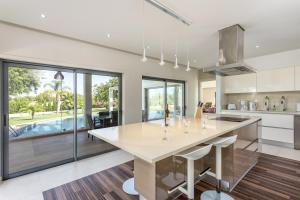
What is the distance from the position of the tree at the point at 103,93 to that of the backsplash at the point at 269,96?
417cm

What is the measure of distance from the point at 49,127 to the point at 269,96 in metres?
6.32

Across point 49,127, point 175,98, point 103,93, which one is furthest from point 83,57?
point 175,98

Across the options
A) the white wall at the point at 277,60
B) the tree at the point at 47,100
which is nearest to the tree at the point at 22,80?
the tree at the point at 47,100

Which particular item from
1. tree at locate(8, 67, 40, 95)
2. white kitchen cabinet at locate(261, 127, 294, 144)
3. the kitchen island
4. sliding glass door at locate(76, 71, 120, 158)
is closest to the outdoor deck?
sliding glass door at locate(76, 71, 120, 158)

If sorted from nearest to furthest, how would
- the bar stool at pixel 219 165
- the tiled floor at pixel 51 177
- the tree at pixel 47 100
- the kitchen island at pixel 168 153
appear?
1. the kitchen island at pixel 168 153
2. the bar stool at pixel 219 165
3. the tiled floor at pixel 51 177
4. the tree at pixel 47 100

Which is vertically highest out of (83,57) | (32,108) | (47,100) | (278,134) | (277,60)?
(277,60)

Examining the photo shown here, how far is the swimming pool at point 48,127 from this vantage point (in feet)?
10.2

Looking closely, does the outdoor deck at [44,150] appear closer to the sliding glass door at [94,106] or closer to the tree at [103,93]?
the sliding glass door at [94,106]

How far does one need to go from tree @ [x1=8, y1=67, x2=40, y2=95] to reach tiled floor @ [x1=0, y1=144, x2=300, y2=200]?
161cm

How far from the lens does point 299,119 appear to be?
13.6 ft

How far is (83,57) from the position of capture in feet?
12.0

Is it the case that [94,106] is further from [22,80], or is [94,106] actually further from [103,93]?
[22,80]

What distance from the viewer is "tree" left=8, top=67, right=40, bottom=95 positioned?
9.54 ft

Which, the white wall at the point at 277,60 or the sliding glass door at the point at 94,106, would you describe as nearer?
the sliding glass door at the point at 94,106
